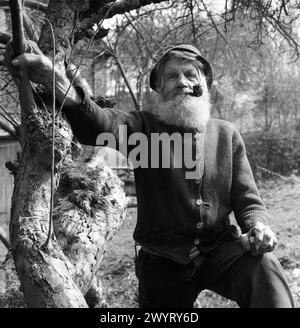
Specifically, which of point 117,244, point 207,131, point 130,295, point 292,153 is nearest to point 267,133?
point 292,153

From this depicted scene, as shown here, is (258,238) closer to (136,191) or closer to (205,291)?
(136,191)

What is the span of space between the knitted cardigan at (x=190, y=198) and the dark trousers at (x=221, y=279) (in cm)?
8

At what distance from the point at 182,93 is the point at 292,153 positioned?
48.1 ft

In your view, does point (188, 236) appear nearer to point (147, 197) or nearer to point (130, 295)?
point (147, 197)

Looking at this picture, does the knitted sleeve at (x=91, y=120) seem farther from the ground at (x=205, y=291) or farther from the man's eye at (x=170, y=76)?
the ground at (x=205, y=291)

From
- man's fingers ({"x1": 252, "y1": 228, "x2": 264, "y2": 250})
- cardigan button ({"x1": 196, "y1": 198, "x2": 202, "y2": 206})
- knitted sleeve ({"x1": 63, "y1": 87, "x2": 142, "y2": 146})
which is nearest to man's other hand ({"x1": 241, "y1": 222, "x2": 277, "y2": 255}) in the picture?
man's fingers ({"x1": 252, "y1": 228, "x2": 264, "y2": 250})

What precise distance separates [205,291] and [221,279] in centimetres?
325

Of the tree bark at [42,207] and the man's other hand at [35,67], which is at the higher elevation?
the man's other hand at [35,67]

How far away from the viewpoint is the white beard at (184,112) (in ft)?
9.70

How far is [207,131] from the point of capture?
3.06 m

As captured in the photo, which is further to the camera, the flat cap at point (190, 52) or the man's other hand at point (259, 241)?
the flat cap at point (190, 52)

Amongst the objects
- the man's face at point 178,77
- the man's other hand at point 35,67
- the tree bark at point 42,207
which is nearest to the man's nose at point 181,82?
the man's face at point 178,77

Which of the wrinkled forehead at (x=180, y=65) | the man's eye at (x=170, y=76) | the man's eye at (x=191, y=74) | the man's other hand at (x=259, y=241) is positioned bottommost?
the man's other hand at (x=259, y=241)
